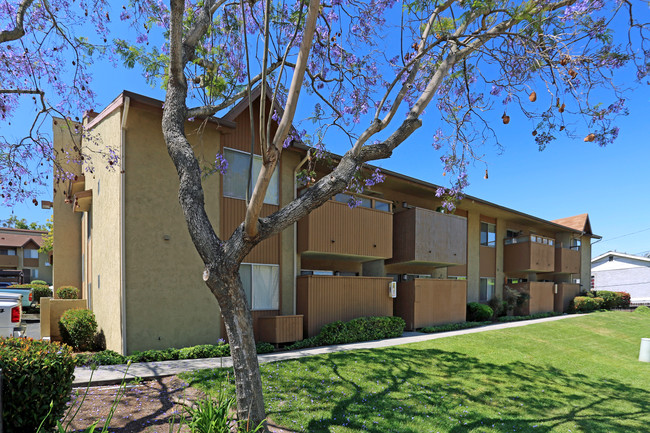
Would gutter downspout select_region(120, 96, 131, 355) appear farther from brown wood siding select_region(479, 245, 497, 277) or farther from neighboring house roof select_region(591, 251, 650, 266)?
neighboring house roof select_region(591, 251, 650, 266)

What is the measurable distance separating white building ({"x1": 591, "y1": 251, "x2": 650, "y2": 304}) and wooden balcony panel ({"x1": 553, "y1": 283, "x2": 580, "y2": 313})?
21312 mm

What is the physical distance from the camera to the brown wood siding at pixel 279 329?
38.3 ft

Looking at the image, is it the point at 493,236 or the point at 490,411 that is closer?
the point at 490,411

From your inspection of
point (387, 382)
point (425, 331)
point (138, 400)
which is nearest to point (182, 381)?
point (138, 400)

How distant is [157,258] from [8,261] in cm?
4595

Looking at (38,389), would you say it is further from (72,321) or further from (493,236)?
(493,236)

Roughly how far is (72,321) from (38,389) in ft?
27.0

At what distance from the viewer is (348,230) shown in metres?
14.0

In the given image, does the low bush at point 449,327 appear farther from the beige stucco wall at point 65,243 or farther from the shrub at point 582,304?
the beige stucco wall at point 65,243

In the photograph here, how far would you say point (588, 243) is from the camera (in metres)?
33.2

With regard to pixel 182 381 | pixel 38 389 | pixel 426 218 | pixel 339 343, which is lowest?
pixel 339 343

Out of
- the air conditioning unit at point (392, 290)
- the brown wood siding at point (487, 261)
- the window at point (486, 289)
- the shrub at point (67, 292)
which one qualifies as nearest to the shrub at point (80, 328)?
the shrub at point (67, 292)

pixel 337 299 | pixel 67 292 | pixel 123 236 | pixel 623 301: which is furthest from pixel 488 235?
pixel 67 292

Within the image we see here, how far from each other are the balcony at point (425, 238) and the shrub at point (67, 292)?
43.5 feet
